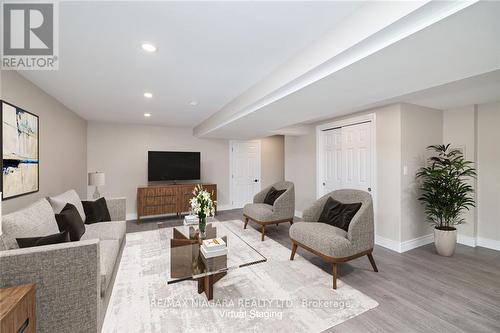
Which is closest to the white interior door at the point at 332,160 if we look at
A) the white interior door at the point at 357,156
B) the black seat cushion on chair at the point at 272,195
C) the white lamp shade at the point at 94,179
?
the white interior door at the point at 357,156

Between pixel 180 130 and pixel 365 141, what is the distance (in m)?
4.38

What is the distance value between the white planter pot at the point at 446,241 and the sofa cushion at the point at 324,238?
66.7 inches

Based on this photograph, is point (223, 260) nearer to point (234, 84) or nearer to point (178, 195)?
point (234, 84)

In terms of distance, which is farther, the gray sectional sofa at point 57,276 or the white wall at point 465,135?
the white wall at point 465,135

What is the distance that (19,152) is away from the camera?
7.24 feet

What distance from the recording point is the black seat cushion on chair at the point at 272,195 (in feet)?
13.4

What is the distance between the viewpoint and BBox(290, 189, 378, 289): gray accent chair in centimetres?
223

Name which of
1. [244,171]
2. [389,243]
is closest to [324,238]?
[389,243]

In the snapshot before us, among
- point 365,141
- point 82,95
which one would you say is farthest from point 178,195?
point 365,141

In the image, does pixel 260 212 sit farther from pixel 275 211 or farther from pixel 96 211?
pixel 96 211

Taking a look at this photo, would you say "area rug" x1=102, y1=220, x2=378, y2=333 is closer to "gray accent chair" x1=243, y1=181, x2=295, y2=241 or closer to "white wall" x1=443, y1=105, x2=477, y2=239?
"gray accent chair" x1=243, y1=181, x2=295, y2=241

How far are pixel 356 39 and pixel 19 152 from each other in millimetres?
3309

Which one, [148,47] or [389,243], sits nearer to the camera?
[148,47]

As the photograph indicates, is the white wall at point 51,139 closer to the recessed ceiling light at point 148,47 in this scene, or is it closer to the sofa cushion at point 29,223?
the sofa cushion at point 29,223
